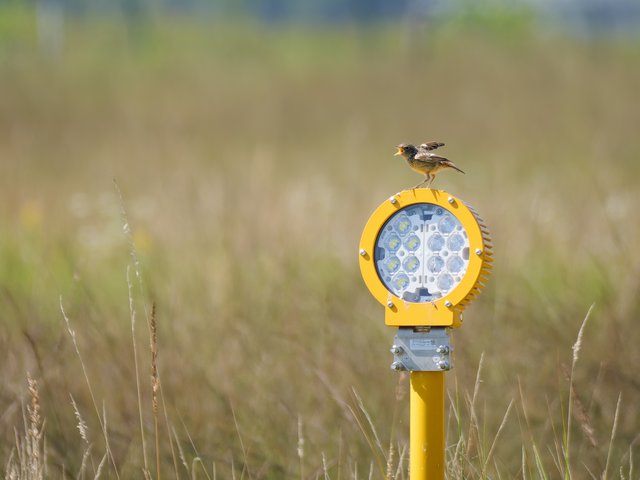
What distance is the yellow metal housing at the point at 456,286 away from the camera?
5.70 ft

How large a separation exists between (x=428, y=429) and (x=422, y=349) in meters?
0.13

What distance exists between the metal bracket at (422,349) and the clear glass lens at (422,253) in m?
0.05

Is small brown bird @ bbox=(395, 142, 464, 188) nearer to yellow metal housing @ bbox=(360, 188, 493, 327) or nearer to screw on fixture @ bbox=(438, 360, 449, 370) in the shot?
yellow metal housing @ bbox=(360, 188, 493, 327)

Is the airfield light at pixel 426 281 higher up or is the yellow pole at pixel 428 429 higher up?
the airfield light at pixel 426 281

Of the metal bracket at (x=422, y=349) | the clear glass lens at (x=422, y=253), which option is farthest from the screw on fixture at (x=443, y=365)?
the clear glass lens at (x=422, y=253)

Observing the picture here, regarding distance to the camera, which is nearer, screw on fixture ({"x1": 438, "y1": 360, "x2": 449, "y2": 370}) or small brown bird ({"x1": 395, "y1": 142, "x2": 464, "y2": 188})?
screw on fixture ({"x1": 438, "y1": 360, "x2": 449, "y2": 370})

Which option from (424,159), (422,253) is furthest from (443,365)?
(424,159)

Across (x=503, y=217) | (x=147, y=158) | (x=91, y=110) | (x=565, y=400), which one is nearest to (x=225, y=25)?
(x=91, y=110)

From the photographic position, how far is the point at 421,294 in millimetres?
1794

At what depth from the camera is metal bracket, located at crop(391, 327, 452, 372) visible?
5.75ft

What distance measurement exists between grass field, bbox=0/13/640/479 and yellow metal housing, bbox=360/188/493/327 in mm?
250

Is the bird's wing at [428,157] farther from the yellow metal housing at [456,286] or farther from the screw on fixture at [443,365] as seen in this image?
the screw on fixture at [443,365]

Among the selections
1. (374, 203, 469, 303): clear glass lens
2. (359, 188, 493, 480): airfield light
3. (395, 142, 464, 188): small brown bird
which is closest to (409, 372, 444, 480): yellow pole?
(359, 188, 493, 480): airfield light

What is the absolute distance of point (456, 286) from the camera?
5.76 feet
